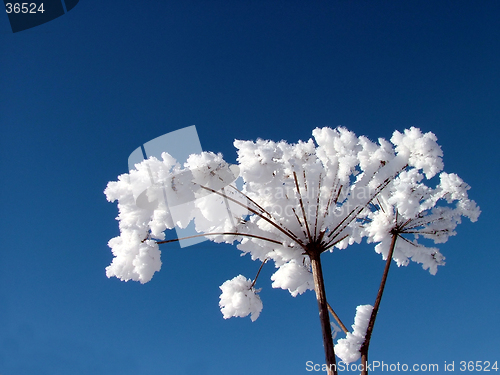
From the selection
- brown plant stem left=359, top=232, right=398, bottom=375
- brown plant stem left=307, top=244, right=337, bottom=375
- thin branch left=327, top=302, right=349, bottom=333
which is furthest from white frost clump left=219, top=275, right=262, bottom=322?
brown plant stem left=359, top=232, right=398, bottom=375

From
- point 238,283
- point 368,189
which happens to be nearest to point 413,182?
point 368,189

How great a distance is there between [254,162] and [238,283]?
8.31 ft

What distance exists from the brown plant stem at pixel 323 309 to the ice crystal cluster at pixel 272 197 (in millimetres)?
224

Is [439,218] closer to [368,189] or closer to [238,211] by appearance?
[368,189]

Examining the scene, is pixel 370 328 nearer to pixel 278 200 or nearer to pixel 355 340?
pixel 355 340

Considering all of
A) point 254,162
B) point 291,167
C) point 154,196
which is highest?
point 291,167

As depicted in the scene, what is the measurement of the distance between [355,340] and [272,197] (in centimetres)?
290

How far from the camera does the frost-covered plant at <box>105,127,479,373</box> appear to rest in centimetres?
496

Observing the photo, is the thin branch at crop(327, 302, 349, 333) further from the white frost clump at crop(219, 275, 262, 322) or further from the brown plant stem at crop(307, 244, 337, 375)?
the white frost clump at crop(219, 275, 262, 322)

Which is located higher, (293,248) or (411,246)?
(411,246)

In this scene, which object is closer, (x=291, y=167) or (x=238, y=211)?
(x=291, y=167)

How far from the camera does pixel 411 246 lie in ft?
27.3

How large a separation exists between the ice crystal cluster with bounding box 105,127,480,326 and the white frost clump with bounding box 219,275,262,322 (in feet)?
0.06

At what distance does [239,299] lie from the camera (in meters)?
5.92
